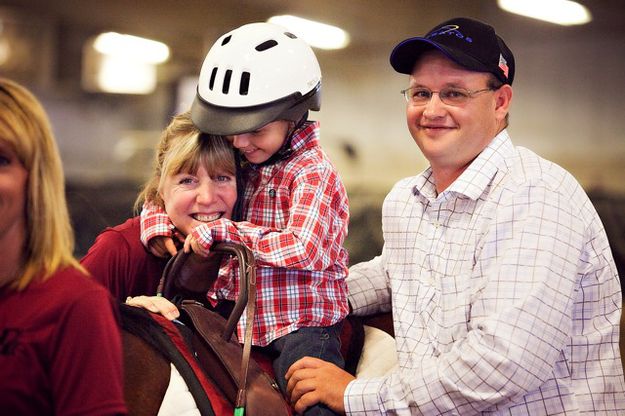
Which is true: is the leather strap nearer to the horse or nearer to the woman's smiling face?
the horse

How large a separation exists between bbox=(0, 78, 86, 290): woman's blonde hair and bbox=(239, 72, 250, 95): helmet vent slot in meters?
1.15

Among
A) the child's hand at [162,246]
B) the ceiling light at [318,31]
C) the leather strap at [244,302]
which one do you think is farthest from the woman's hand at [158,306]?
the ceiling light at [318,31]

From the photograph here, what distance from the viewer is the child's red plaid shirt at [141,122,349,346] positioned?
2498mm

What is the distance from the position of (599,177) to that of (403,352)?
6053 mm

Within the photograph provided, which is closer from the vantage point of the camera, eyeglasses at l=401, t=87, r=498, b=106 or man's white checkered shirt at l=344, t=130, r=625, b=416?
man's white checkered shirt at l=344, t=130, r=625, b=416

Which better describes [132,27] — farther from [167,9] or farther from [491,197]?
[491,197]

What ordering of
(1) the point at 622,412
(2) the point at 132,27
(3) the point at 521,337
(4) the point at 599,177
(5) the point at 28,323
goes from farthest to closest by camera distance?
(2) the point at 132,27, (4) the point at 599,177, (1) the point at 622,412, (3) the point at 521,337, (5) the point at 28,323

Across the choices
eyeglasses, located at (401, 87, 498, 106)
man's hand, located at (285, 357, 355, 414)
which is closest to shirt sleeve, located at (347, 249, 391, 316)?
man's hand, located at (285, 357, 355, 414)

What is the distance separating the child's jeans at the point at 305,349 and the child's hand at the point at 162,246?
42 centimetres

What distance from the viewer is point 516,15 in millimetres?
8281

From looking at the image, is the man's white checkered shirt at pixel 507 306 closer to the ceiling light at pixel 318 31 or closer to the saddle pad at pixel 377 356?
the saddle pad at pixel 377 356

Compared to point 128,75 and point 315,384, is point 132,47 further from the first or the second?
point 315,384

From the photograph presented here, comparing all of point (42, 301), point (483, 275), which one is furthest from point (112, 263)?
point (42, 301)

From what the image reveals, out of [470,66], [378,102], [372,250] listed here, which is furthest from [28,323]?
[378,102]
